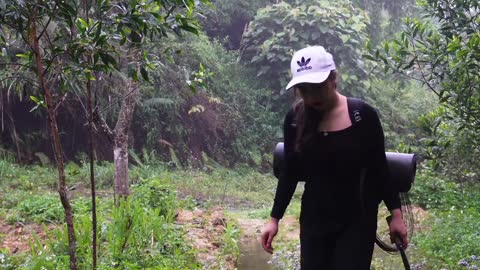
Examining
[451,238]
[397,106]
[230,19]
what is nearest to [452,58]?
[451,238]

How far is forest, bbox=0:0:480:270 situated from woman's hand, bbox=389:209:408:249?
1.26ft

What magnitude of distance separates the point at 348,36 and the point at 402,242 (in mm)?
14137

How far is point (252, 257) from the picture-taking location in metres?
7.08

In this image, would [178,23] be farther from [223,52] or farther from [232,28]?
[232,28]

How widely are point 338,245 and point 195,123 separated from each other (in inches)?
505

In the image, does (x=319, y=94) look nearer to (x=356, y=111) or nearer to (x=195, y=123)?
(x=356, y=111)

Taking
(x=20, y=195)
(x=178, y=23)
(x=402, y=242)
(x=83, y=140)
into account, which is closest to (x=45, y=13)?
(x=178, y=23)

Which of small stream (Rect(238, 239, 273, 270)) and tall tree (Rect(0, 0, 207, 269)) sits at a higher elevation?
tall tree (Rect(0, 0, 207, 269))

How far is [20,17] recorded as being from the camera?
3248 mm

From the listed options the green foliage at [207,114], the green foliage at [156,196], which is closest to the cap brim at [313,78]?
the green foliage at [156,196]

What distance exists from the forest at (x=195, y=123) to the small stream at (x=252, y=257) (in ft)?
0.10

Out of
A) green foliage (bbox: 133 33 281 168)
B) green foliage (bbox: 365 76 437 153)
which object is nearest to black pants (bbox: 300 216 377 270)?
green foliage (bbox: 133 33 281 168)

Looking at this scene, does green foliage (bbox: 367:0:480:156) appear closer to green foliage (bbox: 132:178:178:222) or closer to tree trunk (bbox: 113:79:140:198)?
green foliage (bbox: 132:178:178:222)

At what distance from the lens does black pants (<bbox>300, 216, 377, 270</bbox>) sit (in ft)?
8.61
